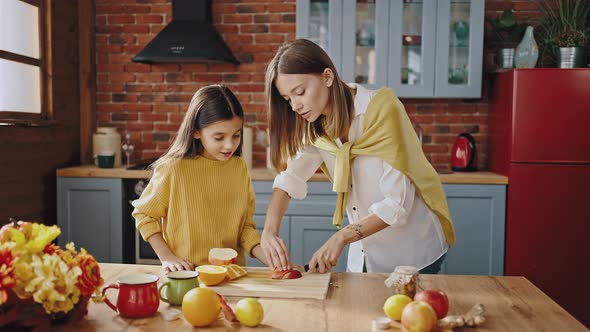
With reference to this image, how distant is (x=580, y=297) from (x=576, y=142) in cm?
87

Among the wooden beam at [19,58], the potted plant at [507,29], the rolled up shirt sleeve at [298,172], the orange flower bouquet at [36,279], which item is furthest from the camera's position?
the potted plant at [507,29]

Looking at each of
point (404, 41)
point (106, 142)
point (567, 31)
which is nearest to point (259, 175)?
point (106, 142)

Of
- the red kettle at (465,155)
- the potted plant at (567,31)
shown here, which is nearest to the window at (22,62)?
the red kettle at (465,155)

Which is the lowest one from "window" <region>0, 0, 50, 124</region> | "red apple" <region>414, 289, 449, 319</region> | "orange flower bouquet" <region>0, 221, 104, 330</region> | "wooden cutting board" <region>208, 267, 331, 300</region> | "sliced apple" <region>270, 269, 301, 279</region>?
"wooden cutting board" <region>208, 267, 331, 300</region>

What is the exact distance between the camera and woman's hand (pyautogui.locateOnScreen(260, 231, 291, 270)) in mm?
1667

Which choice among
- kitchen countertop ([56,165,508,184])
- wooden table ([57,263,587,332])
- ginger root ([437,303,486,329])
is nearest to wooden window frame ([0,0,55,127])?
kitchen countertop ([56,165,508,184])

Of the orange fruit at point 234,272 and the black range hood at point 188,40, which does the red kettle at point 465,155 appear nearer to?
the black range hood at point 188,40

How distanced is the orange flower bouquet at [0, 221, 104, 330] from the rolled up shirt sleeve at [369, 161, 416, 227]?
879 millimetres

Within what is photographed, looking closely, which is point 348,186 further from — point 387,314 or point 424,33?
point 424,33

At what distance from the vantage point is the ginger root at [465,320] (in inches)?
48.5

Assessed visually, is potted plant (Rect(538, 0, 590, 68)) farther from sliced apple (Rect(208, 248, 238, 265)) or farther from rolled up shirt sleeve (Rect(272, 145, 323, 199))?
sliced apple (Rect(208, 248, 238, 265))

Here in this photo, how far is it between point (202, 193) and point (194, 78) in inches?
88.2

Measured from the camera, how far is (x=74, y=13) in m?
3.85

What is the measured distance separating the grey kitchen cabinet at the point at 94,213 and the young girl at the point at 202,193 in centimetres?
172
